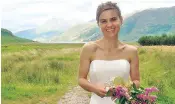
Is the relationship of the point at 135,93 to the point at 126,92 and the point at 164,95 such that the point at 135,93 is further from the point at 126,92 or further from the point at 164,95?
the point at 164,95

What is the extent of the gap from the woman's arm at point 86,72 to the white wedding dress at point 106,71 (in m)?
0.06

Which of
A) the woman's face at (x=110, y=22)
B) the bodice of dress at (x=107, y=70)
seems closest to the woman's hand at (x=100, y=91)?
the bodice of dress at (x=107, y=70)

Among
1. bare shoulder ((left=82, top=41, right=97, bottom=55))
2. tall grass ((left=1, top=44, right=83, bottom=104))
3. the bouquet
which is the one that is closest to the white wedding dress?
bare shoulder ((left=82, top=41, right=97, bottom=55))

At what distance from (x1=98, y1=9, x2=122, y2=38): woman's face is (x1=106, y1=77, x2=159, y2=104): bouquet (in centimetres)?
50

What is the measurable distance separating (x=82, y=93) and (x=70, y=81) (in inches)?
161

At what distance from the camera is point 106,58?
4234 millimetres

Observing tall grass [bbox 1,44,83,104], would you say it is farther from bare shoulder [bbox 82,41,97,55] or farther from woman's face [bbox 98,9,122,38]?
woman's face [bbox 98,9,122,38]

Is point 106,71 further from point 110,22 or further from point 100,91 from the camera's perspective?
point 110,22

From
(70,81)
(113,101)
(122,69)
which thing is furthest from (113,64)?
(70,81)

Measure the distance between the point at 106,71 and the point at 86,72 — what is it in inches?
7.7

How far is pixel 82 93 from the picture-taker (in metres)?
16.0

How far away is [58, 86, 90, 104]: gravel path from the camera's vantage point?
47.1 ft

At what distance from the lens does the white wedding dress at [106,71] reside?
4195 millimetres

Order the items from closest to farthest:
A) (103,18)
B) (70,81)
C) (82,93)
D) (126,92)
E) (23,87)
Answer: (126,92) → (103,18) → (82,93) → (23,87) → (70,81)
